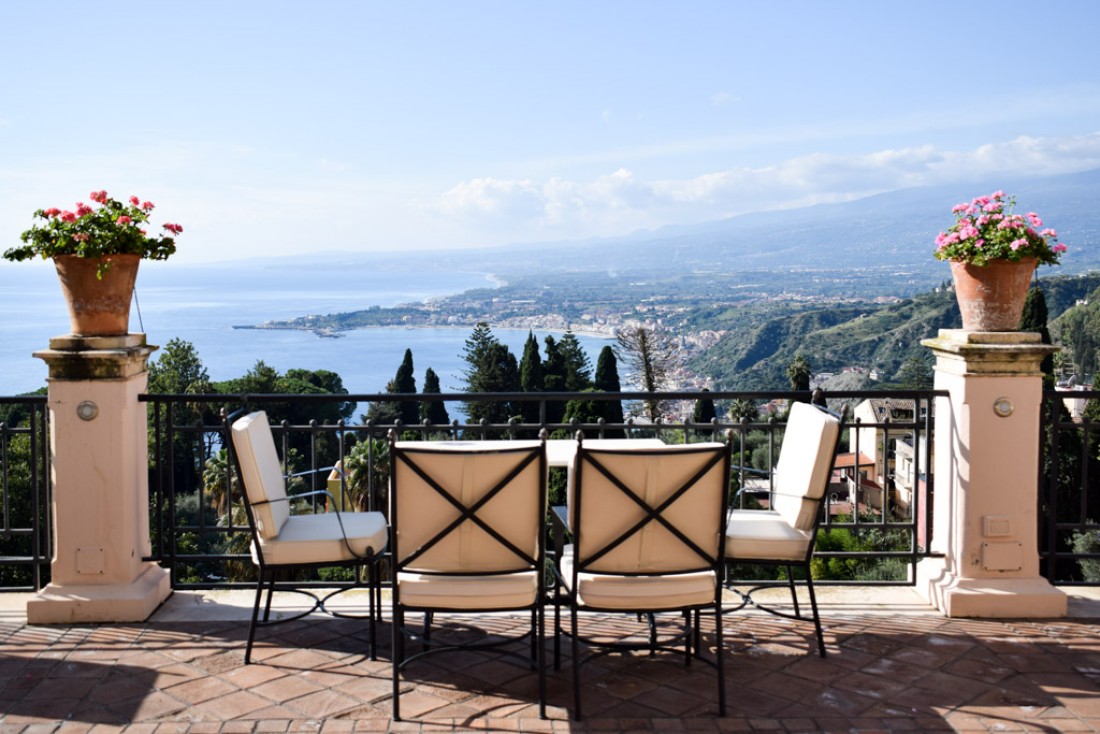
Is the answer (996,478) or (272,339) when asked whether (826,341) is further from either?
(272,339)

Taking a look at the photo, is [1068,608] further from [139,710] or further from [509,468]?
[139,710]

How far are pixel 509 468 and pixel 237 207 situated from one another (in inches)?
5102

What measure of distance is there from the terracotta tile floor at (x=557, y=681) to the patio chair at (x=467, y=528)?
0.81 feet

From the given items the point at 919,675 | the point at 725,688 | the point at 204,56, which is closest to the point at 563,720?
the point at 725,688

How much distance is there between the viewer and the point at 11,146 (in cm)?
12762

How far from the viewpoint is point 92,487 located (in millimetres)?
4211

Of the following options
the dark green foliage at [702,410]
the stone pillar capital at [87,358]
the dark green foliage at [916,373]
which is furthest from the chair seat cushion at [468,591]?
the dark green foliage at [916,373]

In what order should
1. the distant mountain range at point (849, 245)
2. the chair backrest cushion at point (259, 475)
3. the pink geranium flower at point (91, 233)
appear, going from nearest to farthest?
the chair backrest cushion at point (259, 475) → the pink geranium flower at point (91, 233) → the distant mountain range at point (849, 245)

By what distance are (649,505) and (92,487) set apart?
2606 millimetres

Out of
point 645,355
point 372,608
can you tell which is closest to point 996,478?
point 372,608

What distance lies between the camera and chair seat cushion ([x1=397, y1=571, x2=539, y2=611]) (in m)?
3.11

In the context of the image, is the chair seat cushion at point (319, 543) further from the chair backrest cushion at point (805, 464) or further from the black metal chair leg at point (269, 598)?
the chair backrest cushion at point (805, 464)

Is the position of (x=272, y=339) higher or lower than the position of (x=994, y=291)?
lower

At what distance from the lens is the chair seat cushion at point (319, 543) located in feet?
11.5
